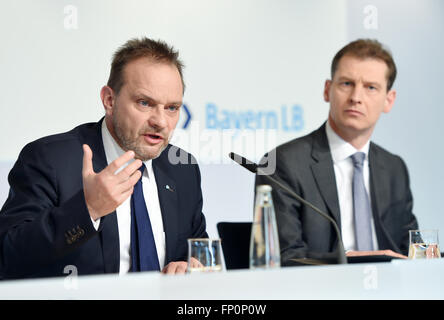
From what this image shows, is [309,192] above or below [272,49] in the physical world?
below

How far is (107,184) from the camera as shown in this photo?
1737 mm

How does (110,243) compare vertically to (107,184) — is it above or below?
below

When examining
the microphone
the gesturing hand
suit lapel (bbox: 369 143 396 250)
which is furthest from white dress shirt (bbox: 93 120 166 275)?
suit lapel (bbox: 369 143 396 250)

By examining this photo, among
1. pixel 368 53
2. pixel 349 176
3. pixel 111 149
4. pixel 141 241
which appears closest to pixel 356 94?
pixel 368 53

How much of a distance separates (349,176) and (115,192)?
157 cm

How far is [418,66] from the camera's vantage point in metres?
4.43

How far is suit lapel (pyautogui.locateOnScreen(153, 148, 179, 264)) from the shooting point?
2.38m

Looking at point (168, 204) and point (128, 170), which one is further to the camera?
point (168, 204)

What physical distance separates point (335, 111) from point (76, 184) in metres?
1.46

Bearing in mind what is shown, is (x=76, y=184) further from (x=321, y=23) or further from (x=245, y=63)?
(x=321, y=23)

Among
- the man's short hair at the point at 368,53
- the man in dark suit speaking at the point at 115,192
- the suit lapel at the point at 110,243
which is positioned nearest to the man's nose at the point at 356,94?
the man's short hair at the point at 368,53

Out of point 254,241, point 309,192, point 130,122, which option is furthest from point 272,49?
point 254,241

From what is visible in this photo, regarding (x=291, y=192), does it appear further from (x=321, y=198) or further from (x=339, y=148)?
(x=339, y=148)

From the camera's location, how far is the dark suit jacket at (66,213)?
188cm
